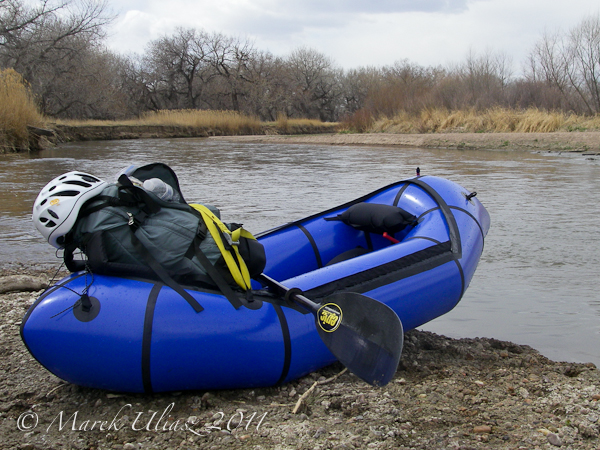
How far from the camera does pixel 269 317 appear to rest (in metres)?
2.24

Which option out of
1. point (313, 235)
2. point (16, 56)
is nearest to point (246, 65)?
point (16, 56)

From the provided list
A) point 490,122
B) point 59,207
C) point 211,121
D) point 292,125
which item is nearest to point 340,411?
point 59,207

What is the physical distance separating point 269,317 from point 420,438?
2.50ft

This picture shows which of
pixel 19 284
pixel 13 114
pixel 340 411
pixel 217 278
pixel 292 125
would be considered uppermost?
pixel 292 125

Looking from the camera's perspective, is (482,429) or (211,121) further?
(211,121)

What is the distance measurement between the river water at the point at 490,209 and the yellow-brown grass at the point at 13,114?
1.05 meters

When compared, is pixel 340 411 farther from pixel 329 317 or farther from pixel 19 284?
pixel 19 284

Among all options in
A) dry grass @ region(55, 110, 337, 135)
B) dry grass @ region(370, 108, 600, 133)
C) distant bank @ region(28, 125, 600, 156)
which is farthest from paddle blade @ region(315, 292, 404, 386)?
dry grass @ region(55, 110, 337, 135)

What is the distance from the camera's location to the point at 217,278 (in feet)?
7.30

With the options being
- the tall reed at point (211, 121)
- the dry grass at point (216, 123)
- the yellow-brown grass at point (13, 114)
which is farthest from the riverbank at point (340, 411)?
the tall reed at point (211, 121)

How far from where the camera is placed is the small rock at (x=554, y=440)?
174 centimetres

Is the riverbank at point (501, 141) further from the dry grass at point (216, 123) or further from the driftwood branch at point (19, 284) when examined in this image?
the driftwood branch at point (19, 284)

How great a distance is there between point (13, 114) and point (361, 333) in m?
12.8

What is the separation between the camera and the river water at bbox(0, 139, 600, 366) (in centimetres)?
308
